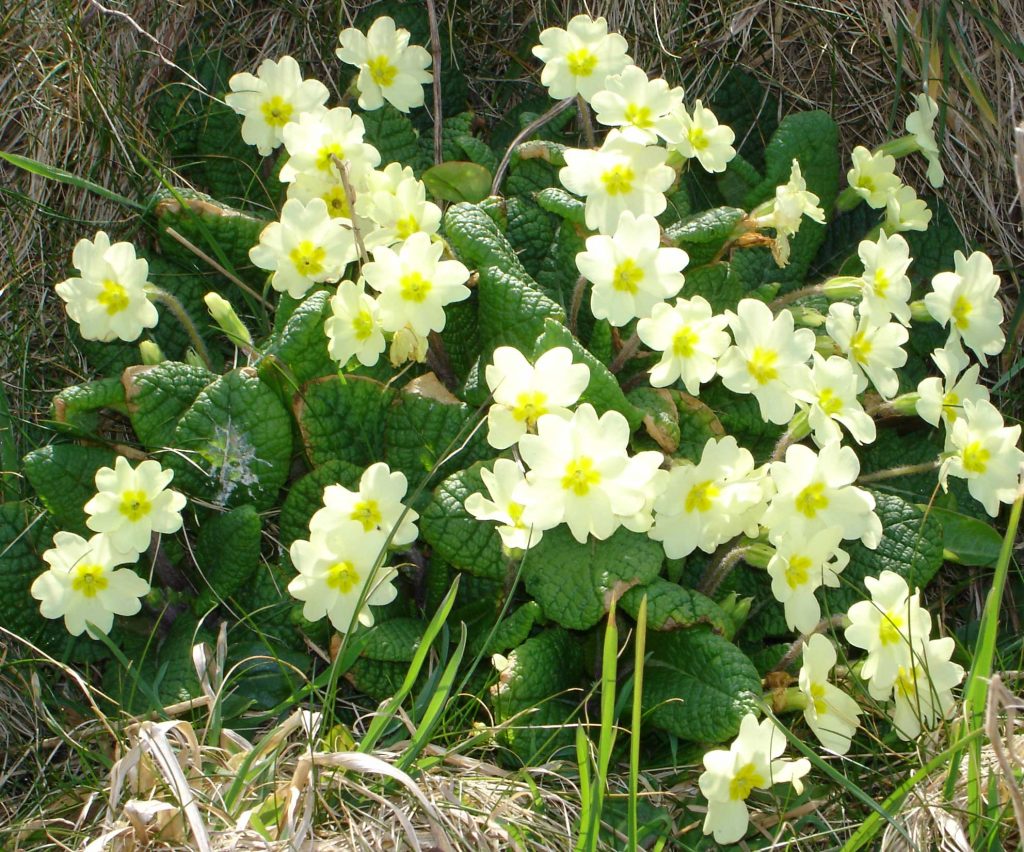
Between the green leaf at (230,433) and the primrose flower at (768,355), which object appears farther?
the green leaf at (230,433)

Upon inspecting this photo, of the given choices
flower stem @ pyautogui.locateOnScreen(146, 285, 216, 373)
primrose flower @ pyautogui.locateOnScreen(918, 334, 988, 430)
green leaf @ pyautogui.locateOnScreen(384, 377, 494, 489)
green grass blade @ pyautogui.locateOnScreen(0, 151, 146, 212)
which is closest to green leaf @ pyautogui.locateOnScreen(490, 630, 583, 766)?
green leaf @ pyautogui.locateOnScreen(384, 377, 494, 489)

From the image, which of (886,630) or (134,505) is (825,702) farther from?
(134,505)

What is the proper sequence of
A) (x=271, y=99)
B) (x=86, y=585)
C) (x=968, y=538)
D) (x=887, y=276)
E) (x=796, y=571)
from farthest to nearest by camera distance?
(x=271, y=99) → (x=968, y=538) → (x=887, y=276) → (x=86, y=585) → (x=796, y=571)

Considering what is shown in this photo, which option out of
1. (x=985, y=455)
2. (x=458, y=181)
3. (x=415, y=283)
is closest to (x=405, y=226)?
(x=415, y=283)

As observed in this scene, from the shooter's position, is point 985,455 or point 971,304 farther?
point 971,304

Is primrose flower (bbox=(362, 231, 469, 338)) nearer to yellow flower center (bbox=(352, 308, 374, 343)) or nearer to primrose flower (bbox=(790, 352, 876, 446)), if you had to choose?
yellow flower center (bbox=(352, 308, 374, 343))

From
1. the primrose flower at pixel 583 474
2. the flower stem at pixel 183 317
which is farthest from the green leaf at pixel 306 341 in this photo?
the primrose flower at pixel 583 474

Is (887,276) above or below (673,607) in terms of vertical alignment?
above

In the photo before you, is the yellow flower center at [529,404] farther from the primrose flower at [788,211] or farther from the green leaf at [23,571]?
the green leaf at [23,571]
